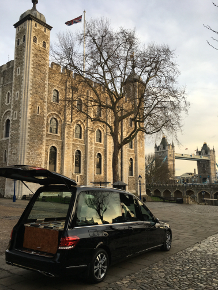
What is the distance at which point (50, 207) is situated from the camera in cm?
456

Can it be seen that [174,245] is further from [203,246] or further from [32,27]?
[32,27]

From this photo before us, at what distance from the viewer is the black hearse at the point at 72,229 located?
3.53m

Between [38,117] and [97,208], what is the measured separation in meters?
21.8

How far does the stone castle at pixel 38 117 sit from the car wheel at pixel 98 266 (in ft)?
61.5

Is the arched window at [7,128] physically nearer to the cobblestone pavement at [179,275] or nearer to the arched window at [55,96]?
the arched window at [55,96]

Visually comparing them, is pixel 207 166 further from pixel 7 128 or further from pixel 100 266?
pixel 100 266

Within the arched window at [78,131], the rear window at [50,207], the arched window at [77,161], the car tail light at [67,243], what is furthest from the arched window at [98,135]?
the car tail light at [67,243]

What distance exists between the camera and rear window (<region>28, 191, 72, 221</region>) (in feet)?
13.9

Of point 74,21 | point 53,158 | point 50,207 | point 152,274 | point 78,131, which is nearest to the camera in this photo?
point 152,274

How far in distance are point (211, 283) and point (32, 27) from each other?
88.5 ft

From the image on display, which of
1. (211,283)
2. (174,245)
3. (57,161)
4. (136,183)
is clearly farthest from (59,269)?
(136,183)

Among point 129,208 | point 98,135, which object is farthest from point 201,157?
point 129,208

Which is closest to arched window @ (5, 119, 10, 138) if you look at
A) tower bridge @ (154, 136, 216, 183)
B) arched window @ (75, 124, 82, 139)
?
arched window @ (75, 124, 82, 139)

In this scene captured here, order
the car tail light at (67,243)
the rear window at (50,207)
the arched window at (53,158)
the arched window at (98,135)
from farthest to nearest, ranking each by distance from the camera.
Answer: the arched window at (98,135) → the arched window at (53,158) → the rear window at (50,207) → the car tail light at (67,243)
